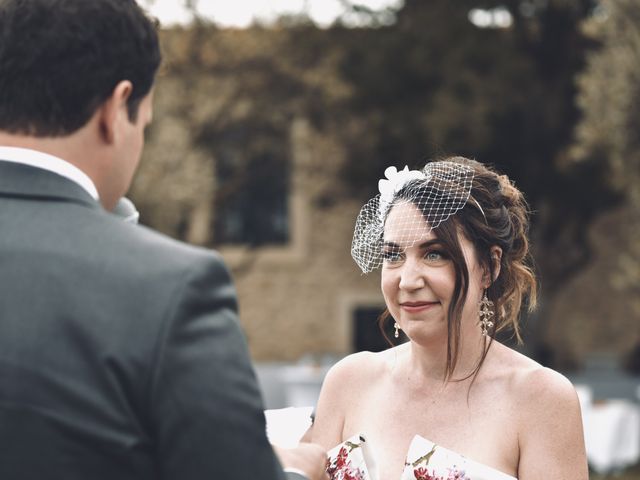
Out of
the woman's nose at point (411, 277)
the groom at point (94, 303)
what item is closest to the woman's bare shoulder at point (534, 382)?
the woman's nose at point (411, 277)

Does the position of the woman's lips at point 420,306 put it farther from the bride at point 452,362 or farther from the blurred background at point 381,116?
the blurred background at point 381,116

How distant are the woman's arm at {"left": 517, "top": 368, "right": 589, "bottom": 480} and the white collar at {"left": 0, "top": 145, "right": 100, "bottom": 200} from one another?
179 centimetres

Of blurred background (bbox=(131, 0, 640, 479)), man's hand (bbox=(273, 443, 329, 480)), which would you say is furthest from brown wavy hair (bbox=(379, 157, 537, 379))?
blurred background (bbox=(131, 0, 640, 479))

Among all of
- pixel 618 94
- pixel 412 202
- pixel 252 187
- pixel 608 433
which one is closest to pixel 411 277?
pixel 412 202

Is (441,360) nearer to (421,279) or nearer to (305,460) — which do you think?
(421,279)

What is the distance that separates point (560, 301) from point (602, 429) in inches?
433

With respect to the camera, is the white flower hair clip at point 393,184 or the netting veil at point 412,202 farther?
the white flower hair clip at point 393,184

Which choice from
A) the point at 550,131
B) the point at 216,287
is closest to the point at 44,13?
the point at 216,287

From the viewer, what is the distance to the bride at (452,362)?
2984 mm

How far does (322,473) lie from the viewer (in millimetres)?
1848

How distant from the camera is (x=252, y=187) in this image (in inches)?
859

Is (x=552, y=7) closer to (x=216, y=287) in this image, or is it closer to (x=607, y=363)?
(x=607, y=363)

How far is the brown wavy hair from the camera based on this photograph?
3197 mm

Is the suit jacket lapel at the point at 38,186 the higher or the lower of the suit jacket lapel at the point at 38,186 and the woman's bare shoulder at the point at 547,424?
the higher
